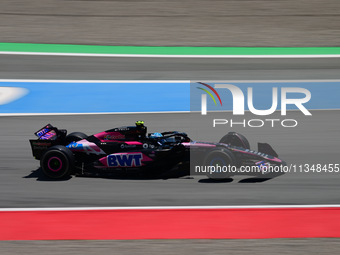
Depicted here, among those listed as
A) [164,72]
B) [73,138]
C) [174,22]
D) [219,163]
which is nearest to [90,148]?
[73,138]

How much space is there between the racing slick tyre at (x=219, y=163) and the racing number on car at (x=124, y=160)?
1069mm

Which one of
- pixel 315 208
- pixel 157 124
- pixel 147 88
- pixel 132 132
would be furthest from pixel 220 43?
pixel 315 208

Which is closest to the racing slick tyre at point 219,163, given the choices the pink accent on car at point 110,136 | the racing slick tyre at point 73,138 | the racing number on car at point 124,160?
the racing number on car at point 124,160

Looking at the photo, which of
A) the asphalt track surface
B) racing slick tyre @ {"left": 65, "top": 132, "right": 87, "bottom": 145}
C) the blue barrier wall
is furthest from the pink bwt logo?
the asphalt track surface

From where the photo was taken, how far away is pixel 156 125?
465 inches

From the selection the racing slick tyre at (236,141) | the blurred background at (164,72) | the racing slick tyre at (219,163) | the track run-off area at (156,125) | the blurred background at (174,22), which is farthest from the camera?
the blurred background at (174,22)

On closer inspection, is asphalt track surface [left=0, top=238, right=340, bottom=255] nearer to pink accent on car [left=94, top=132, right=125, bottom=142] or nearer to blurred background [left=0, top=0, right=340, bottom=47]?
pink accent on car [left=94, top=132, right=125, bottom=142]

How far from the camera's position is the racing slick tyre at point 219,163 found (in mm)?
8469

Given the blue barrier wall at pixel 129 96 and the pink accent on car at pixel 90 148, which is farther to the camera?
the blue barrier wall at pixel 129 96

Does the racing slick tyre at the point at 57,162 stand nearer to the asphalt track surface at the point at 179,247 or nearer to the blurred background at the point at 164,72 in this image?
the blurred background at the point at 164,72

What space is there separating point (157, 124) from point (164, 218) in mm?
4791

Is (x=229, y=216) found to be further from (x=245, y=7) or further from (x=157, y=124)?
(x=245, y=7)

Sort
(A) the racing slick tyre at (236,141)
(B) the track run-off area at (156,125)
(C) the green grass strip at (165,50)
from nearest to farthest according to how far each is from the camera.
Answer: (B) the track run-off area at (156,125)
(A) the racing slick tyre at (236,141)
(C) the green grass strip at (165,50)

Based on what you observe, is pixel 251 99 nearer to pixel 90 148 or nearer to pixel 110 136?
pixel 110 136
